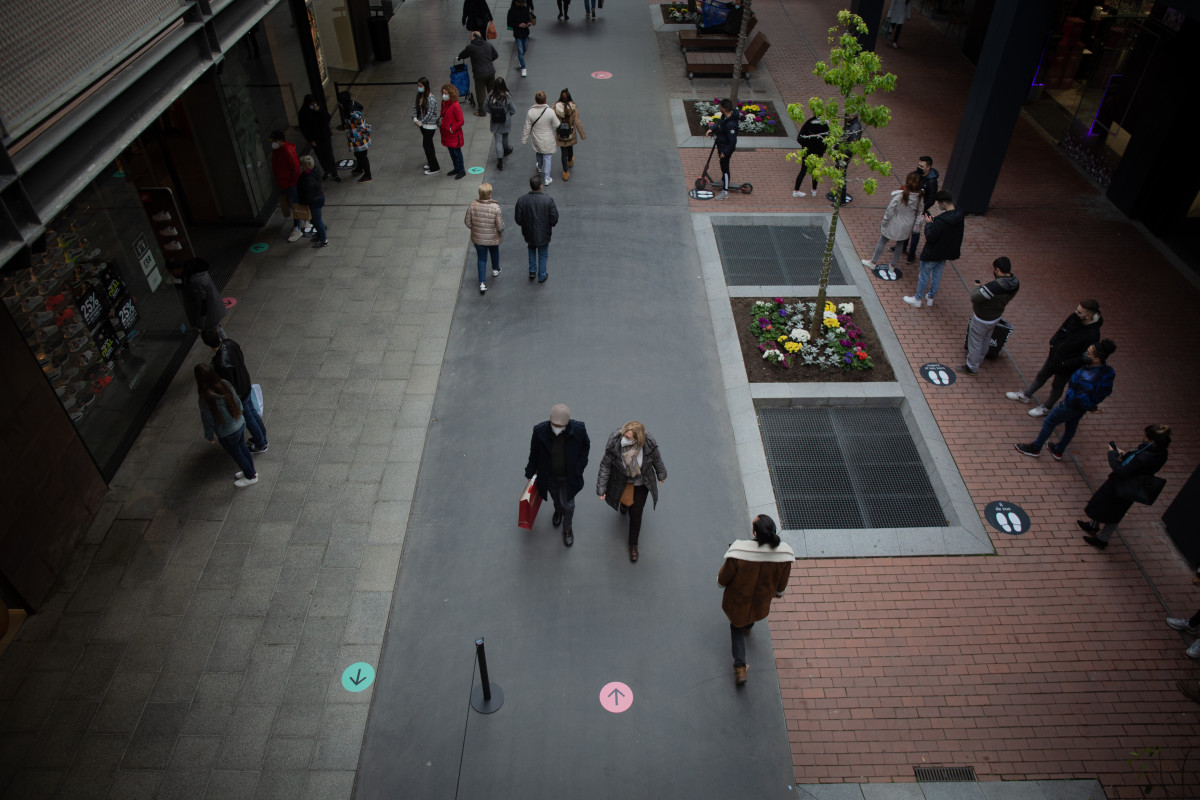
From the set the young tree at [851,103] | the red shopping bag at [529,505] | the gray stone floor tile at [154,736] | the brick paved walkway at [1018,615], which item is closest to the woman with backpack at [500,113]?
the young tree at [851,103]

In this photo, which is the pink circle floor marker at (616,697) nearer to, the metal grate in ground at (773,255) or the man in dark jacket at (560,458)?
the man in dark jacket at (560,458)

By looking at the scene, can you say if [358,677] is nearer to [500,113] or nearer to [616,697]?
[616,697]

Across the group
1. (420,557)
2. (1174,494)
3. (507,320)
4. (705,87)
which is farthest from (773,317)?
(705,87)

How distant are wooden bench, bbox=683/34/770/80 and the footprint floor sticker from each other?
14.0m

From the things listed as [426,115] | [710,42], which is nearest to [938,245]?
[426,115]

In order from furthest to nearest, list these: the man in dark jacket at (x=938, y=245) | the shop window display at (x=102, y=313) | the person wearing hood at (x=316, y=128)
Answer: the person wearing hood at (x=316, y=128)
the man in dark jacket at (x=938, y=245)
the shop window display at (x=102, y=313)

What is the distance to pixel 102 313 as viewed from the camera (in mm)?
9367

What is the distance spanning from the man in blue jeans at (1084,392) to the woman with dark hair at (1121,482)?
802 millimetres

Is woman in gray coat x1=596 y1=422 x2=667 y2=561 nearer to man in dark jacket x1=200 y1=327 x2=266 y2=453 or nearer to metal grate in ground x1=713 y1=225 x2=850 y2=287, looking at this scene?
man in dark jacket x1=200 y1=327 x2=266 y2=453

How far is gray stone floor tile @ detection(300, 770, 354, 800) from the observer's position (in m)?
6.36

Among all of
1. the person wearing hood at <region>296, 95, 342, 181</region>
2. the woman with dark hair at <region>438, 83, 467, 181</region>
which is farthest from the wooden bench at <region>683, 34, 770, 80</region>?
the person wearing hood at <region>296, 95, 342, 181</region>

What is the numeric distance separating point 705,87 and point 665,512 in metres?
14.1

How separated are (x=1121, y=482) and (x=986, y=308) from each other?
3.07m

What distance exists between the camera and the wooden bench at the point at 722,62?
19062mm
